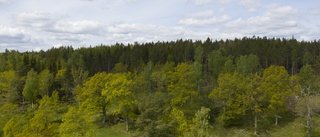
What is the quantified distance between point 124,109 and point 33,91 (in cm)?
3384

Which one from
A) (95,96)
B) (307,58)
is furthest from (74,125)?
(307,58)

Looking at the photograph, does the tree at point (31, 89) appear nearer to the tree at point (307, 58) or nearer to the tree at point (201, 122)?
the tree at point (201, 122)

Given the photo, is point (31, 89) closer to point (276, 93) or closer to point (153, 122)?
point (153, 122)

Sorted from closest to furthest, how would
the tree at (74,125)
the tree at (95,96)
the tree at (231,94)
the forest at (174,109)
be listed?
1. the forest at (174,109)
2. the tree at (74,125)
3. the tree at (231,94)
4. the tree at (95,96)

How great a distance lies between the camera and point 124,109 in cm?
4550

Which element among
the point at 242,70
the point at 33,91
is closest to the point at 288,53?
the point at 242,70

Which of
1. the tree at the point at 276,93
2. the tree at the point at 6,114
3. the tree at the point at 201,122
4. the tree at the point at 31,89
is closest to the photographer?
the tree at the point at 201,122

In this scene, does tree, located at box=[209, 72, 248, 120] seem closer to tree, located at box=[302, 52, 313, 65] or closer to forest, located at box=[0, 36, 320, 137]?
forest, located at box=[0, 36, 320, 137]

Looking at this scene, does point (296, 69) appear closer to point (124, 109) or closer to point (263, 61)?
point (263, 61)

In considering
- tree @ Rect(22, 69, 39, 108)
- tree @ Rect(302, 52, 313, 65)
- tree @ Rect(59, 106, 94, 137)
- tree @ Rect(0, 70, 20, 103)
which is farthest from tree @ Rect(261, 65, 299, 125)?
tree @ Rect(0, 70, 20, 103)

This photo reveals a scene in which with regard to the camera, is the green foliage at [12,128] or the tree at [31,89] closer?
the green foliage at [12,128]

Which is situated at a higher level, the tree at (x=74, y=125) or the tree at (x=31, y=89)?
the tree at (x=31, y=89)

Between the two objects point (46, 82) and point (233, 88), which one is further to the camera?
point (46, 82)

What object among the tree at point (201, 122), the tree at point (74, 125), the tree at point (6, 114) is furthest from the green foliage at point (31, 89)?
the tree at point (201, 122)
